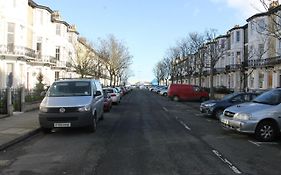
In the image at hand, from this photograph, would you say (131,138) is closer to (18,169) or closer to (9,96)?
(18,169)

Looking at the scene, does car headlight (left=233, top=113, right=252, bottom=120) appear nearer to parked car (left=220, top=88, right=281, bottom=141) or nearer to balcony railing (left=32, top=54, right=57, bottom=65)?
parked car (left=220, top=88, right=281, bottom=141)

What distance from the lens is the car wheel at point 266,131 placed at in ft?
41.1

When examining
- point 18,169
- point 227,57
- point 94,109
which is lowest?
point 18,169

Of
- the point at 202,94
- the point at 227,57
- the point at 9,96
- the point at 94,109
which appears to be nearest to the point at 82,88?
the point at 94,109

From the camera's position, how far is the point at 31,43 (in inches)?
1935

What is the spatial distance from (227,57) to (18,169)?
6573 centimetres

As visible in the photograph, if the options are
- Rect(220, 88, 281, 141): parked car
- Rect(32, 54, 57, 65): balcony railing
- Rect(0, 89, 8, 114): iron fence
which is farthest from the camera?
Rect(32, 54, 57, 65): balcony railing

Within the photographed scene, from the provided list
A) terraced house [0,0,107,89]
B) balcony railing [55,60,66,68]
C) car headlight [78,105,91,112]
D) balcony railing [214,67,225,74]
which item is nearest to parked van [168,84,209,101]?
terraced house [0,0,107,89]

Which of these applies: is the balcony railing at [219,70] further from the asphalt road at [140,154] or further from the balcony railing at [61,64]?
the asphalt road at [140,154]

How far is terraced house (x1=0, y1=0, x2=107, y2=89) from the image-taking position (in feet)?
132

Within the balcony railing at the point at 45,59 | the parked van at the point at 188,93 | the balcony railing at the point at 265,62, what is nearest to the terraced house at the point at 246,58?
the balcony railing at the point at 265,62

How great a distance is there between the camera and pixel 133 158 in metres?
9.27

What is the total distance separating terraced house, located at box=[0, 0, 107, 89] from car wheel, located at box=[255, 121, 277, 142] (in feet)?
105

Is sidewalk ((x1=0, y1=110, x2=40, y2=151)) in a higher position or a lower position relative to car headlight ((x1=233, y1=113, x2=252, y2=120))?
lower
